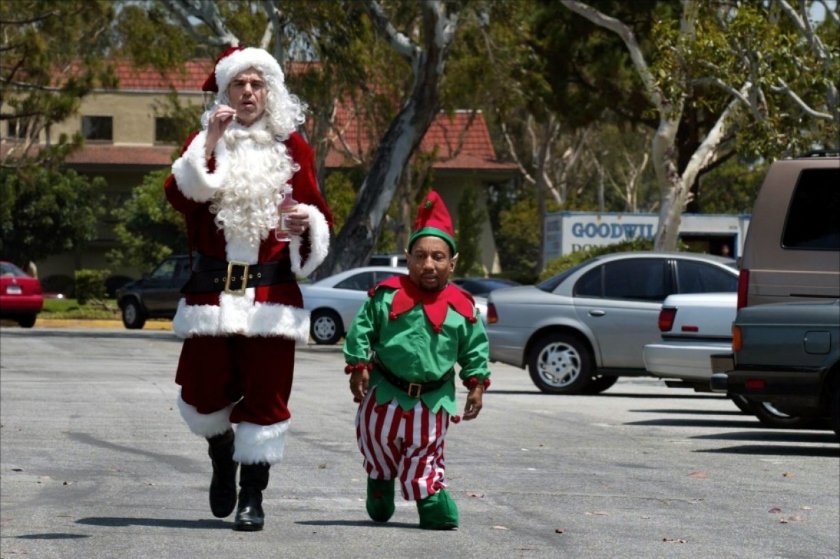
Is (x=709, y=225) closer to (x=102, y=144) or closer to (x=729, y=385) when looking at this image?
(x=729, y=385)

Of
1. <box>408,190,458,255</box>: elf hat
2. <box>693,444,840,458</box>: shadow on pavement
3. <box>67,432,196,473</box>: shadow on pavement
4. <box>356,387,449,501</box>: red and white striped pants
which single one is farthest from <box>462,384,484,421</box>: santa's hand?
<box>693,444,840,458</box>: shadow on pavement

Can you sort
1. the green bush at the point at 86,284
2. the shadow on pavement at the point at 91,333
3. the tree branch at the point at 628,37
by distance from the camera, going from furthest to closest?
the green bush at the point at 86,284
the shadow on pavement at the point at 91,333
the tree branch at the point at 628,37

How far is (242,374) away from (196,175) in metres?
0.90

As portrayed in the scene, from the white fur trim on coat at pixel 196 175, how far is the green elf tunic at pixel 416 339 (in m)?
0.85

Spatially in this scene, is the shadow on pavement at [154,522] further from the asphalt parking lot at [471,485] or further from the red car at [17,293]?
the red car at [17,293]

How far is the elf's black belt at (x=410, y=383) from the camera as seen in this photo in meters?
7.82

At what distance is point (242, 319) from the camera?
760cm

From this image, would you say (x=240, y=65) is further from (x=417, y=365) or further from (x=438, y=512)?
(x=438, y=512)

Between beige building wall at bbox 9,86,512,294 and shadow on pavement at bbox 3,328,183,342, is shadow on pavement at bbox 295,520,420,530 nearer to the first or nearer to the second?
shadow on pavement at bbox 3,328,183,342

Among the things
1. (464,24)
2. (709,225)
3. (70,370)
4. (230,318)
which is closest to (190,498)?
(230,318)

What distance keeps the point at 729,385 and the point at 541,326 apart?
6.23 meters

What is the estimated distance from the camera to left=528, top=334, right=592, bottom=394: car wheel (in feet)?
62.7

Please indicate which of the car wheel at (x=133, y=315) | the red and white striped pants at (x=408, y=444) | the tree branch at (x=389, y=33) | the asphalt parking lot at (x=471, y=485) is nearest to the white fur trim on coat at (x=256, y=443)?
the asphalt parking lot at (x=471, y=485)

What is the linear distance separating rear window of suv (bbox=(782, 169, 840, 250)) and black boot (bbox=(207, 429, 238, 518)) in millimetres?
7290
